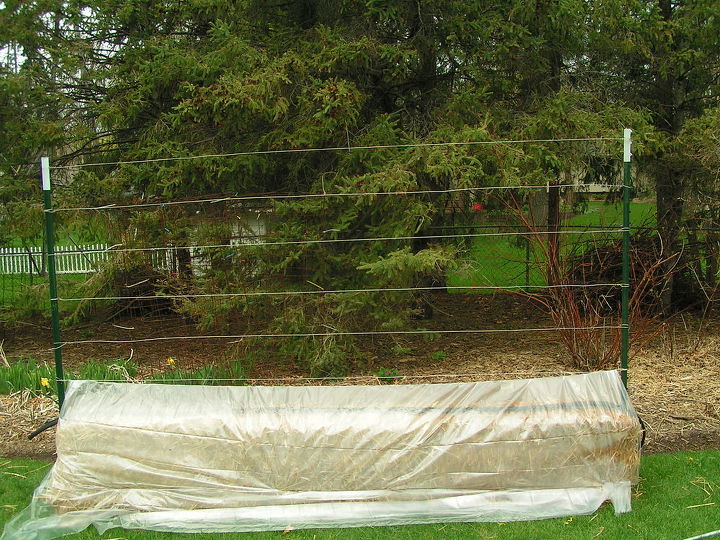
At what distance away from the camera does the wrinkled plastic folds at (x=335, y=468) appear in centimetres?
354

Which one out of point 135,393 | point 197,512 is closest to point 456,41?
point 135,393

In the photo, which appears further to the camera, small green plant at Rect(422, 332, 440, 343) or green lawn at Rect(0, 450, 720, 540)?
small green plant at Rect(422, 332, 440, 343)

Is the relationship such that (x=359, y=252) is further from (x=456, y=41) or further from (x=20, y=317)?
(x=20, y=317)

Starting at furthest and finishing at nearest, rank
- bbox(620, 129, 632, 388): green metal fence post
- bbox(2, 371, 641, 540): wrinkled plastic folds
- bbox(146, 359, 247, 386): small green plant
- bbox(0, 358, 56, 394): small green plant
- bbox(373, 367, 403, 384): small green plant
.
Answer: bbox(373, 367, 403, 384): small green plant → bbox(0, 358, 56, 394): small green plant → bbox(146, 359, 247, 386): small green plant → bbox(620, 129, 632, 388): green metal fence post → bbox(2, 371, 641, 540): wrinkled plastic folds

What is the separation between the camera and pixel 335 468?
3570mm

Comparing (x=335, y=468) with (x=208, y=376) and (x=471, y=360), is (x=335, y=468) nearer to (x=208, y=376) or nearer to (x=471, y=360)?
(x=208, y=376)

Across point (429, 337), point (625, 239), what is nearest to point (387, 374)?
point (429, 337)

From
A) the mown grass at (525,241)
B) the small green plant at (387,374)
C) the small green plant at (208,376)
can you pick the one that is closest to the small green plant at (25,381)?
the small green plant at (208,376)

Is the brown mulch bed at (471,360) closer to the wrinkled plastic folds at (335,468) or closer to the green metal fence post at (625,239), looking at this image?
the wrinkled plastic folds at (335,468)

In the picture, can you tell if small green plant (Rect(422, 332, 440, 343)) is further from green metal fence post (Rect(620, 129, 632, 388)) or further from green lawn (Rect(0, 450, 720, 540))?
green lawn (Rect(0, 450, 720, 540))

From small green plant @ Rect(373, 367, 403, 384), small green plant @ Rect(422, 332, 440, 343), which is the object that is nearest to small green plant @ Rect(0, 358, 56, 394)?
small green plant @ Rect(373, 367, 403, 384)

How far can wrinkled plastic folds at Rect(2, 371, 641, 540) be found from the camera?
354cm

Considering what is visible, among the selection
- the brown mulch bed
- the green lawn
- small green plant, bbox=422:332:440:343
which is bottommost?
the green lawn

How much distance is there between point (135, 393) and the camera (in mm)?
3965
